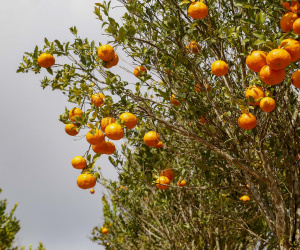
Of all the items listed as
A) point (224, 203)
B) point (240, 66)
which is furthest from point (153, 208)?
point (240, 66)

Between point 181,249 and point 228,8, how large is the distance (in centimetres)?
421

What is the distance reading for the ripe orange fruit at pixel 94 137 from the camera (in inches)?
92.1

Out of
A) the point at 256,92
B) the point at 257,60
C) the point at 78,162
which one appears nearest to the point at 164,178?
the point at 78,162

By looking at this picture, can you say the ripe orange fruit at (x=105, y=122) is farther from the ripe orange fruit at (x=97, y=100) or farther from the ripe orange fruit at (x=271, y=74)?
the ripe orange fruit at (x=271, y=74)

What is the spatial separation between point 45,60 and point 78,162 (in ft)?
3.98

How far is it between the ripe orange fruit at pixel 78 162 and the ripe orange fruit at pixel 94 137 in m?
0.30

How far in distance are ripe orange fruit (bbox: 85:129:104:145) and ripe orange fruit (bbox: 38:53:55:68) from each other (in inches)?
45.1

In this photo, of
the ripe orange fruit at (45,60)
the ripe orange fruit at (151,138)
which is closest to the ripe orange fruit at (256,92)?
the ripe orange fruit at (151,138)

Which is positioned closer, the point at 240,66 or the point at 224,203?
the point at 240,66

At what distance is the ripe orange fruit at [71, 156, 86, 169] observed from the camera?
2.57m

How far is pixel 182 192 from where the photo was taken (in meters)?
5.32

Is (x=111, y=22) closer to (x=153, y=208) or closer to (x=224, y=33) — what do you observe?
(x=224, y=33)

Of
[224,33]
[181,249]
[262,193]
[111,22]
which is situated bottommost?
[181,249]

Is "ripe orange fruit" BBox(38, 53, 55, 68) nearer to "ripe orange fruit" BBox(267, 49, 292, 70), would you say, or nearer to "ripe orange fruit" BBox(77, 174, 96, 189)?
"ripe orange fruit" BBox(77, 174, 96, 189)
